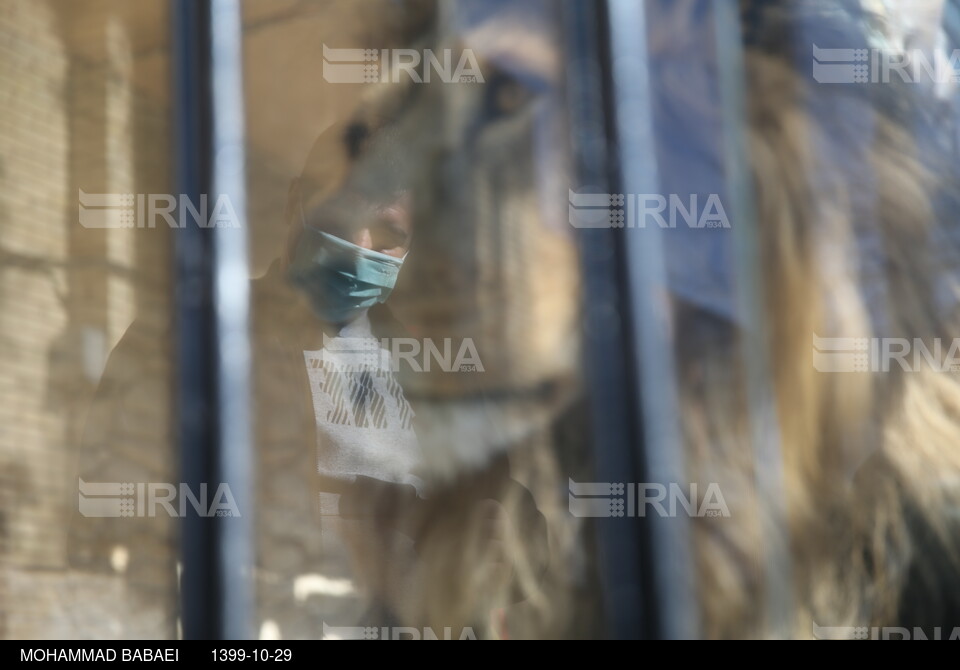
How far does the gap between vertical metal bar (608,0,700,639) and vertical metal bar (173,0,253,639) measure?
1.34 m

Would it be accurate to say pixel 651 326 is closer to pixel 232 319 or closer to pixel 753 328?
pixel 753 328

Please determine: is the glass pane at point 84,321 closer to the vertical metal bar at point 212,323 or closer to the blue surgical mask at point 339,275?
the vertical metal bar at point 212,323

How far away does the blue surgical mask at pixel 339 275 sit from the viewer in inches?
165

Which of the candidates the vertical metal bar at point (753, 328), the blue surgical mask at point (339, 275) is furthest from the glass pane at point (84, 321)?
the vertical metal bar at point (753, 328)

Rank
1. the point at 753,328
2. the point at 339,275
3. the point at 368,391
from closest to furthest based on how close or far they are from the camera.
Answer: the point at 753,328
the point at 368,391
the point at 339,275

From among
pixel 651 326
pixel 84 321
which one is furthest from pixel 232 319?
pixel 651 326

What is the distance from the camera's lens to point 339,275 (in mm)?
Result: 4238

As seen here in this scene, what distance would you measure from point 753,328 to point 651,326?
327 mm

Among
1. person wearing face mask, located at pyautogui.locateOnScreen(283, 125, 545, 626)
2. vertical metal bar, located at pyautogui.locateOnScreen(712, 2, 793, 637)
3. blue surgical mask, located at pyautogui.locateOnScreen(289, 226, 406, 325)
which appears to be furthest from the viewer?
blue surgical mask, located at pyautogui.locateOnScreen(289, 226, 406, 325)

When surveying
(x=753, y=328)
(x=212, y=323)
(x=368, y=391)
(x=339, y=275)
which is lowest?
(x=368, y=391)

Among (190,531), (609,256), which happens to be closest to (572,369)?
(609,256)

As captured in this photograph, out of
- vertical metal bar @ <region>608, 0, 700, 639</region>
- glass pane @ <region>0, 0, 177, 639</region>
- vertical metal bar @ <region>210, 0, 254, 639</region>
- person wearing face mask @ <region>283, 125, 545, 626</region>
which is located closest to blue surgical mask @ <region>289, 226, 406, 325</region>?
person wearing face mask @ <region>283, 125, 545, 626</region>

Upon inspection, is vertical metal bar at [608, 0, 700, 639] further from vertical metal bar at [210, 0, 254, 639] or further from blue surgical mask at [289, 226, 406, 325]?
vertical metal bar at [210, 0, 254, 639]

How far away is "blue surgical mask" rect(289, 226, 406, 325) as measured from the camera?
4184 mm
